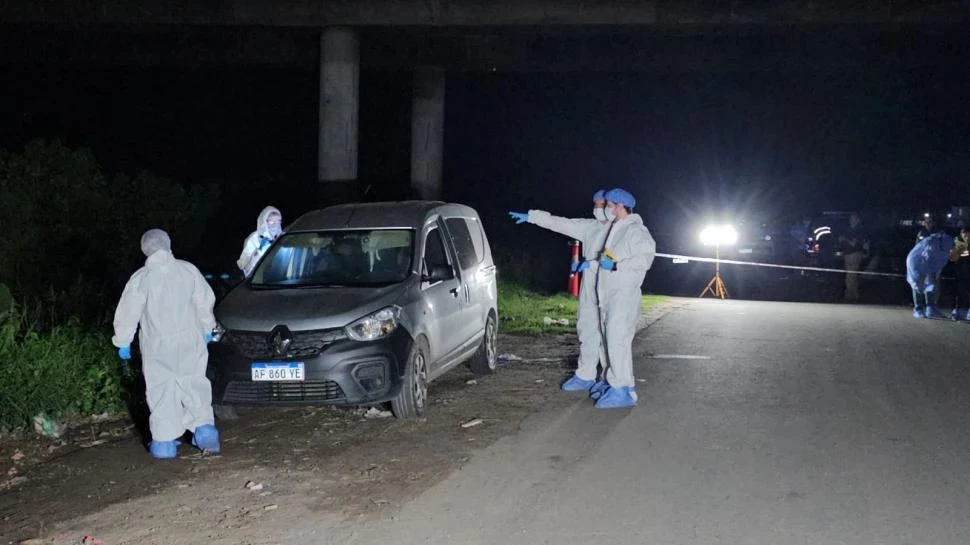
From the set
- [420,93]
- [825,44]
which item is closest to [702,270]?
[825,44]

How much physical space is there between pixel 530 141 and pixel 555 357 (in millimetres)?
26851

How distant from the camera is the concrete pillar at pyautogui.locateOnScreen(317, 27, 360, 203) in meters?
24.0

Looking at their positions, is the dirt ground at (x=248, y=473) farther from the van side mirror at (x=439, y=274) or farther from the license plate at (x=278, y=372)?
the van side mirror at (x=439, y=274)

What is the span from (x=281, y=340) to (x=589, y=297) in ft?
10.7

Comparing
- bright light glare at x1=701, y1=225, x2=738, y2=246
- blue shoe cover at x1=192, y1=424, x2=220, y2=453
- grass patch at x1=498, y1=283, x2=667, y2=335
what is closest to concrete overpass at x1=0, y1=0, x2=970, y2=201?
bright light glare at x1=701, y1=225, x2=738, y2=246

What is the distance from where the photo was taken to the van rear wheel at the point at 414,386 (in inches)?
340

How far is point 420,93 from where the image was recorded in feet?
93.2

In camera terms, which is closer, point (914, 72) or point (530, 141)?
point (914, 72)

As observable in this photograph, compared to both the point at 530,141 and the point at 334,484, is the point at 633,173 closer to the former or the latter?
the point at 530,141

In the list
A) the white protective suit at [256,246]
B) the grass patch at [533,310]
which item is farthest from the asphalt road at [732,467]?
the white protective suit at [256,246]

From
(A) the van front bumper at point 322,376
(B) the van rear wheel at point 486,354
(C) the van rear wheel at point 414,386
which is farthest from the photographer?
(B) the van rear wheel at point 486,354

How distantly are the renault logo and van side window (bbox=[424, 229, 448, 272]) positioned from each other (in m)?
1.72

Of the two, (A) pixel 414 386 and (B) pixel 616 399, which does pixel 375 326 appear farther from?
(B) pixel 616 399

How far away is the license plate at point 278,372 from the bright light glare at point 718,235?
21173 mm
